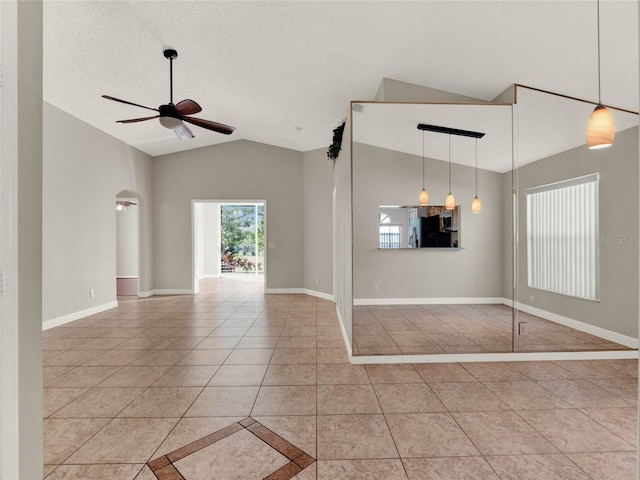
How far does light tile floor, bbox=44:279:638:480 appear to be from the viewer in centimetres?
173

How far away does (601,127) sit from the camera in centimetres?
207

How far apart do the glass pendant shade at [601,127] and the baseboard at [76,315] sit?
6382mm

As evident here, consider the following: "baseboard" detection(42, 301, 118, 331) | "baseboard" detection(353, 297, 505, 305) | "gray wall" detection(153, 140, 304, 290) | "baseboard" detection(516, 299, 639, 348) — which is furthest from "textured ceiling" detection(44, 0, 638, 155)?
"baseboard" detection(42, 301, 118, 331)

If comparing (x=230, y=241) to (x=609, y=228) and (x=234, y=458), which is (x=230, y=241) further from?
(x=609, y=228)

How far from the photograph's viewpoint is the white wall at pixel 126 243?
26.9ft

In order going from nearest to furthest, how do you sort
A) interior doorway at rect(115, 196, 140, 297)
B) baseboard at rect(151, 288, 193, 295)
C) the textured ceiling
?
1. the textured ceiling
2. baseboard at rect(151, 288, 193, 295)
3. interior doorway at rect(115, 196, 140, 297)

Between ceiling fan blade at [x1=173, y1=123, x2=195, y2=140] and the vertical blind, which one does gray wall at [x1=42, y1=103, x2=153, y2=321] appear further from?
the vertical blind

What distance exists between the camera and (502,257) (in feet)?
11.5

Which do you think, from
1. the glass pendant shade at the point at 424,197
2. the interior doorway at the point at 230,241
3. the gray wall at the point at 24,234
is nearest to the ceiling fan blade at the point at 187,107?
the gray wall at the point at 24,234

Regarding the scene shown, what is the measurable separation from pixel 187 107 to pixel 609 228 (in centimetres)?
467

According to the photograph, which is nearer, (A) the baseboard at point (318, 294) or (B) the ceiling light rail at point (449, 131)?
(B) the ceiling light rail at point (449, 131)

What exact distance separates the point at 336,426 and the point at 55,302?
4682 mm

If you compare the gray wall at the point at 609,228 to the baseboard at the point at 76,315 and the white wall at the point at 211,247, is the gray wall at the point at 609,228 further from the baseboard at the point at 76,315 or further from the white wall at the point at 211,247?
the white wall at the point at 211,247

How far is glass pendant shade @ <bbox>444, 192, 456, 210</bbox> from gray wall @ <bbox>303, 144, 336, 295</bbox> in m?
3.07
